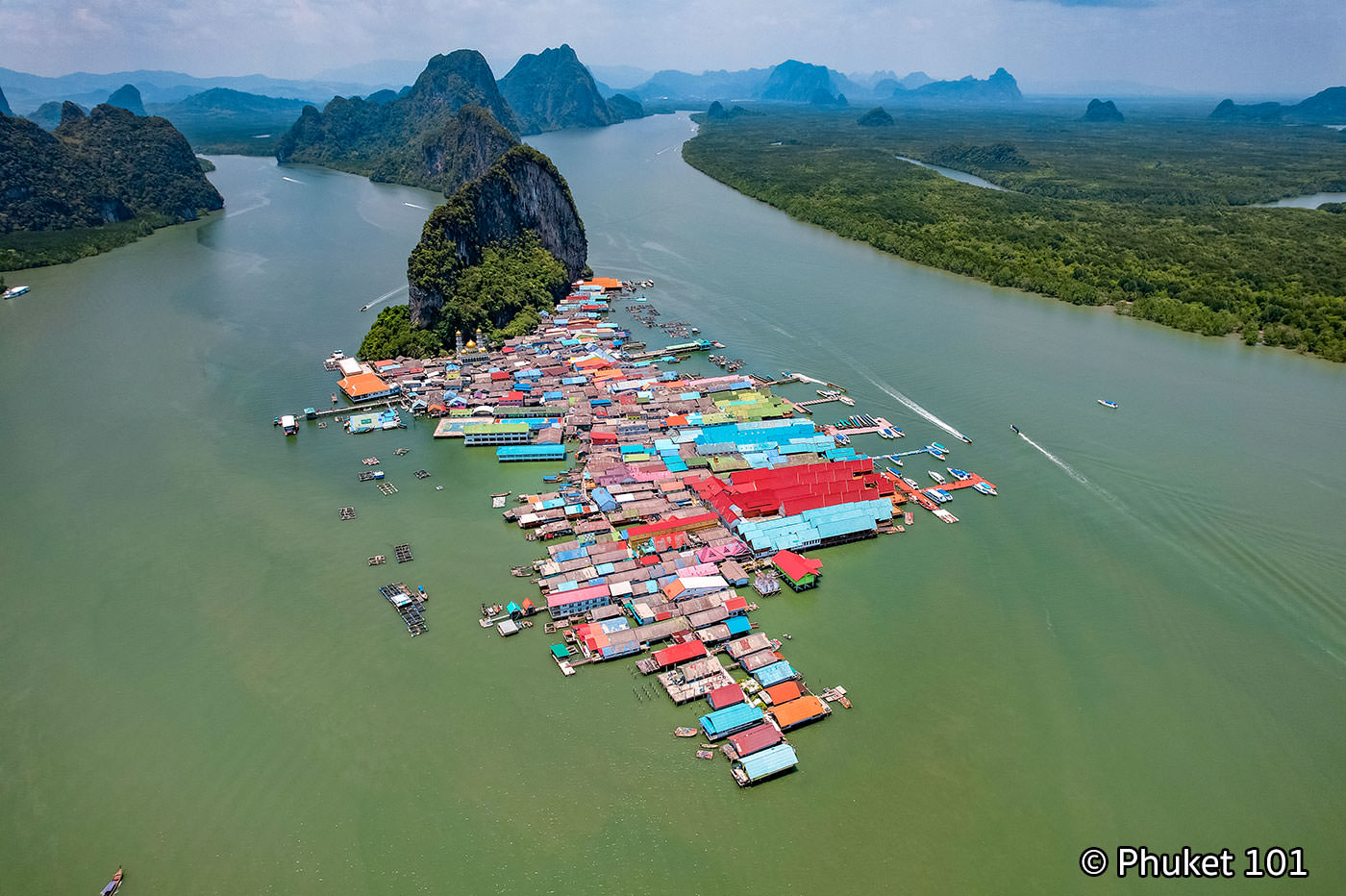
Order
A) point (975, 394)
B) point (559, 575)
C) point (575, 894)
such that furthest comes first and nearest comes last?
point (975, 394), point (559, 575), point (575, 894)

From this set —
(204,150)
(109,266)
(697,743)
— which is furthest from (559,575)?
(204,150)

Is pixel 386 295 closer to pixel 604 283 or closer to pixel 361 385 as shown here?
pixel 604 283

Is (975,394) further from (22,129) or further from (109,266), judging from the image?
(22,129)

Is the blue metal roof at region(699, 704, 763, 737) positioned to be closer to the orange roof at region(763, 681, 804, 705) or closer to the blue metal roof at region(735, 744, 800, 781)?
the orange roof at region(763, 681, 804, 705)

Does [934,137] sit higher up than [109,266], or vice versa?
[934,137]

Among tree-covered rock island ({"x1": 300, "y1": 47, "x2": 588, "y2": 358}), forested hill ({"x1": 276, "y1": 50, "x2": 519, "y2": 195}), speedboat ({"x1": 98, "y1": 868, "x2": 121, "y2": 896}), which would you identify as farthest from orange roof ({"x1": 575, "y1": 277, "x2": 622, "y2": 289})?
forested hill ({"x1": 276, "y1": 50, "x2": 519, "y2": 195})

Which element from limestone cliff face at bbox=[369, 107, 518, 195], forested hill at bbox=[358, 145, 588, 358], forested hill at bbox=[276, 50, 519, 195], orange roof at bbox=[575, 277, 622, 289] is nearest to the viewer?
forested hill at bbox=[358, 145, 588, 358]
